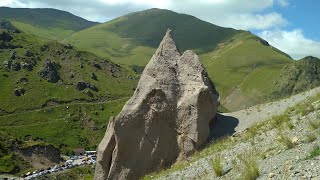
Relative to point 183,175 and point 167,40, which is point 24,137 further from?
point 183,175

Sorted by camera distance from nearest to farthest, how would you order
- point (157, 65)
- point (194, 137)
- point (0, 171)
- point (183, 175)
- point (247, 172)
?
1. point (247, 172)
2. point (183, 175)
3. point (194, 137)
4. point (157, 65)
5. point (0, 171)

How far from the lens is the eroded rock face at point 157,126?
28719 mm

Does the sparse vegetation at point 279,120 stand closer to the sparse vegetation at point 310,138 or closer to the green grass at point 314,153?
the sparse vegetation at point 310,138

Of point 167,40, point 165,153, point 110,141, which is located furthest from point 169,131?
point 167,40

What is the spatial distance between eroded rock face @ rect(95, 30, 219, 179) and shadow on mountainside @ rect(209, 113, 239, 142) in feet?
3.92

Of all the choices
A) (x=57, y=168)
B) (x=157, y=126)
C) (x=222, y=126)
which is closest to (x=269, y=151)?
(x=157, y=126)

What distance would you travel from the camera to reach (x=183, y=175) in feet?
68.1

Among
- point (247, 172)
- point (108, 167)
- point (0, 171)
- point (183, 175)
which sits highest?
point (247, 172)

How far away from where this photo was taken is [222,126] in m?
32.3

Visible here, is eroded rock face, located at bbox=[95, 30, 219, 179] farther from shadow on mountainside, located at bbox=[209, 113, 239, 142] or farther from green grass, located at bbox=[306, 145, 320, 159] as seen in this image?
green grass, located at bbox=[306, 145, 320, 159]

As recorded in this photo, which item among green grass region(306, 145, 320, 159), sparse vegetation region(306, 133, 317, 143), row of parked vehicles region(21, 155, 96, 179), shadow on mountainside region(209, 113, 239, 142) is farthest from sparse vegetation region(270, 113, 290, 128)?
row of parked vehicles region(21, 155, 96, 179)

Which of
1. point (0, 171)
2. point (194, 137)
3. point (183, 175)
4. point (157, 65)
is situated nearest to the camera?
point (183, 175)

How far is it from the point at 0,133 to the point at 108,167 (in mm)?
138363

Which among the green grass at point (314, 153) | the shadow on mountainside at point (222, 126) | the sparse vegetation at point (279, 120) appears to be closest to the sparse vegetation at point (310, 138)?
the green grass at point (314, 153)
